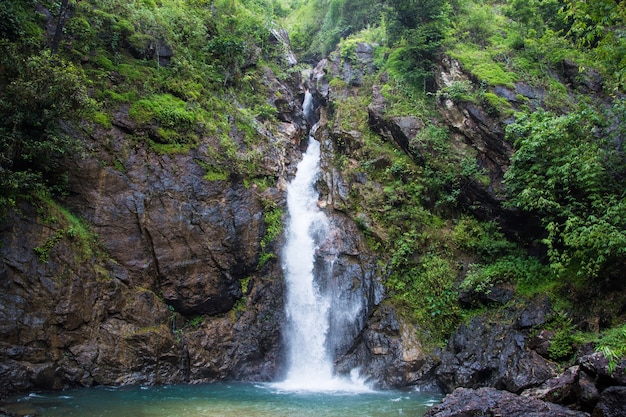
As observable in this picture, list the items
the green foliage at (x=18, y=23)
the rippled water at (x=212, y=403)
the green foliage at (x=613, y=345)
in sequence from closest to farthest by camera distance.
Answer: the green foliage at (x=613, y=345) < the rippled water at (x=212, y=403) < the green foliage at (x=18, y=23)

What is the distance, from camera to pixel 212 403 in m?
12.5

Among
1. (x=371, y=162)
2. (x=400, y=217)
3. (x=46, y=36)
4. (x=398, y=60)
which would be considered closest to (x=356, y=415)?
(x=400, y=217)

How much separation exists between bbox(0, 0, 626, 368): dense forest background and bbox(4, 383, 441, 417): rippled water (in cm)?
459

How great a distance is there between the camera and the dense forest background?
41.7ft

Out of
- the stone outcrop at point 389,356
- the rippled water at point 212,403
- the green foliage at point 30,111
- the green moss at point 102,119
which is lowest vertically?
the rippled water at point 212,403

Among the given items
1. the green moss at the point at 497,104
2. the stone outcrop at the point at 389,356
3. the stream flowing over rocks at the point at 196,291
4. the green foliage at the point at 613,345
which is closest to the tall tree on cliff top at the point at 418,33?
the stream flowing over rocks at the point at 196,291

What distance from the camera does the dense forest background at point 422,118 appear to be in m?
Result: 12.7

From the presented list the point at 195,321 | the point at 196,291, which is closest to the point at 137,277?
the point at 196,291

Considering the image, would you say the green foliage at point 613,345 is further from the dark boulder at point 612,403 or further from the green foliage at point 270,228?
the green foliage at point 270,228

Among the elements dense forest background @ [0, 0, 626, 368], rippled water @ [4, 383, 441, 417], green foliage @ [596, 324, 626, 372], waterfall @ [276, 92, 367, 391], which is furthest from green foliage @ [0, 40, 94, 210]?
green foliage @ [596, 324, 626, 372]

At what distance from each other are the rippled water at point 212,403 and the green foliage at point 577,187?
713 cm

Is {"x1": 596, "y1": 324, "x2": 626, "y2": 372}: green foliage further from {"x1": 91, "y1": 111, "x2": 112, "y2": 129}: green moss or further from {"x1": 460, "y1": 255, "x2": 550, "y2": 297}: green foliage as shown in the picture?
{"x1": 91, "y1": 111, "x2": 112, "y2": 129}: green moss

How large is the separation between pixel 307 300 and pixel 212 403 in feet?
23.2

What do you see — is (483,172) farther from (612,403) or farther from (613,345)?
(612,403)
